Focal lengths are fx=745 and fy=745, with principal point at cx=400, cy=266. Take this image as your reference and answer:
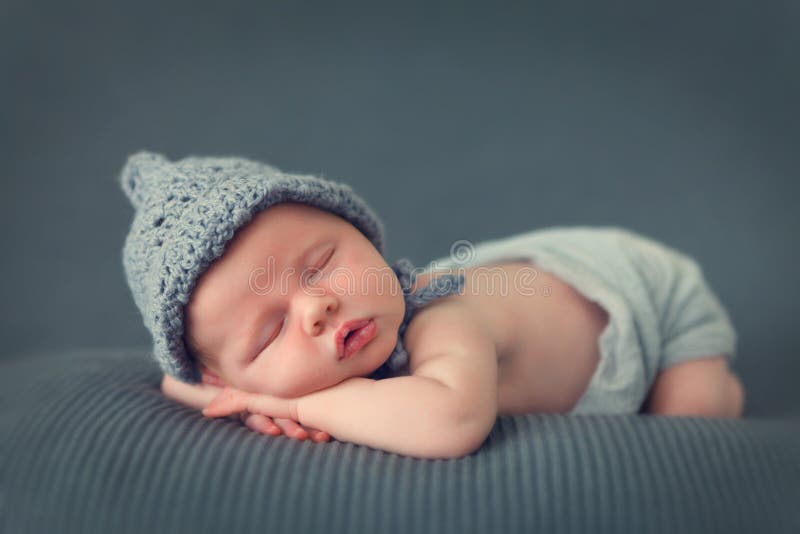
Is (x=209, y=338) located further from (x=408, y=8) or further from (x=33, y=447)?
(x=408, y=8)

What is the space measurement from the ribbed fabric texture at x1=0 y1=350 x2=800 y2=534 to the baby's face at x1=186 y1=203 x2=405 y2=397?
0.31 feet

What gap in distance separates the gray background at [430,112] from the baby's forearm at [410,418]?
102 centimetres

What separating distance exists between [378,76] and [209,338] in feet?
4.37

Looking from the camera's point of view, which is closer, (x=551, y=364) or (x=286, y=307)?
(x=286, y=307)

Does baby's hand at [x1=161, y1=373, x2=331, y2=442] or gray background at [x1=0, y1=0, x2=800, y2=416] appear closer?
baby's hand at [x1=161, y1=373, x2=331, y2=442]

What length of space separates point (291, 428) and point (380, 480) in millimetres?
175

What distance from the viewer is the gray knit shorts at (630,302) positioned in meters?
1.28

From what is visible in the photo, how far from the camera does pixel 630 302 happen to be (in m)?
1.33

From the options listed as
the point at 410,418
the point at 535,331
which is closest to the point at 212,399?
the point at 410,418

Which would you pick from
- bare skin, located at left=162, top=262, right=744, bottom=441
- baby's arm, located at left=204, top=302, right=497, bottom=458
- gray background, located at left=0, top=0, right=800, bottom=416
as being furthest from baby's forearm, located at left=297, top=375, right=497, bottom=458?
gray background, located at left=0, top=0, right=800, bottom=416

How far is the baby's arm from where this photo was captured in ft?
3.03

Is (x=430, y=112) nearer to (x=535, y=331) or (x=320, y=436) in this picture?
(x=535, y=331)

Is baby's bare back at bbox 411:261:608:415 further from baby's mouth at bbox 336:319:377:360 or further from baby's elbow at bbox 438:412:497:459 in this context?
baby's elbow at bbox 438:412:497:459

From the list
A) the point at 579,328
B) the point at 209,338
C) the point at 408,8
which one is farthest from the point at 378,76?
the point at 209,338
